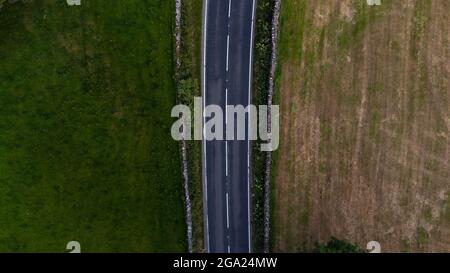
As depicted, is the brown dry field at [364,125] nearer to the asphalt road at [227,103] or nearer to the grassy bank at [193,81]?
the asphalt road at [227,103]

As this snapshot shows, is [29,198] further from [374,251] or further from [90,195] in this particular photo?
[374,251]

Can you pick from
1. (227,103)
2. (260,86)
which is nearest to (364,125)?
(260,86)

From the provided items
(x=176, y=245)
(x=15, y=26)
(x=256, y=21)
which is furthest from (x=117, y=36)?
(x=176, y=245)

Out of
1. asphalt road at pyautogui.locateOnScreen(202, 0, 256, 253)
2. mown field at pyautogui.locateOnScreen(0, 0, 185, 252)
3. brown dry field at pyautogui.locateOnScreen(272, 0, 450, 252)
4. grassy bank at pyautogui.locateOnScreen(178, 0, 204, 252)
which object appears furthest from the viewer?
brown dry field at pyautogui.locateOnScreen(272, 0, 450, 252)

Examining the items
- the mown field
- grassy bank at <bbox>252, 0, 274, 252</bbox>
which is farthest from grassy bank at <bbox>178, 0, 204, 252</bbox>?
grassy bank at <bbox>252, 0, 274, 252</bbox>

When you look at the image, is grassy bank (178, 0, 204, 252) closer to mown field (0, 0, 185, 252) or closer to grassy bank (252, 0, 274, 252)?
mown field (0, 0, 185, 252)
